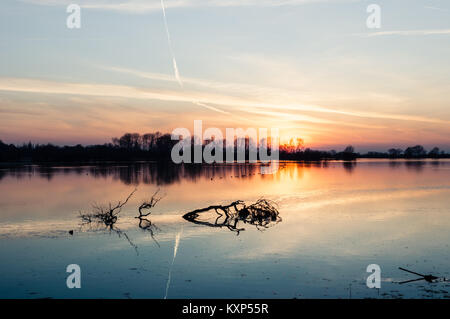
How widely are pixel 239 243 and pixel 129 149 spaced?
165516 millimetres

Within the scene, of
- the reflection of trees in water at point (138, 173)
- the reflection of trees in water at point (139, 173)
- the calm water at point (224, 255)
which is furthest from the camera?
the reflection of trees in water at point (139, 173)

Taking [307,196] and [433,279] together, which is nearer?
[433,279]

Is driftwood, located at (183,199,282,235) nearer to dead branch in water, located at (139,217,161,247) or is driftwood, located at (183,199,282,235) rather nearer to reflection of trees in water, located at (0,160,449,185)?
dead branch in water, located at (139,217,161,247)

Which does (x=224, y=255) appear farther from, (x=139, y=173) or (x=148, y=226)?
(x=139, y=173)

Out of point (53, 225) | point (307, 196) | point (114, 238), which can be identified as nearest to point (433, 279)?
point (114, 238)

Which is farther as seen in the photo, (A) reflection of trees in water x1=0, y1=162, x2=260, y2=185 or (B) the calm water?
(A) reflection of trees in water x1=0, y1=162, x2=260, y2=185

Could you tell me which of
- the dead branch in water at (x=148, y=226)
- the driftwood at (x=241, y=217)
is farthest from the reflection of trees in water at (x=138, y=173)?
the dead branch in water at (x=148, y=226)

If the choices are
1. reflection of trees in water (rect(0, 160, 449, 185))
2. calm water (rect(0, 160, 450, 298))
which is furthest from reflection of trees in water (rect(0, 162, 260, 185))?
calm water (rect(0, 160, 450, 298))

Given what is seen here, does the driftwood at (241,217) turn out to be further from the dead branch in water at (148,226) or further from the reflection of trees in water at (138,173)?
the reflection of trees in water at (138,173)

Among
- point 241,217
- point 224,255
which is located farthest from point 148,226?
point 224,255

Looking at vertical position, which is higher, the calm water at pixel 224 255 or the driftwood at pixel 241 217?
the driftwood at pixel 241 217
